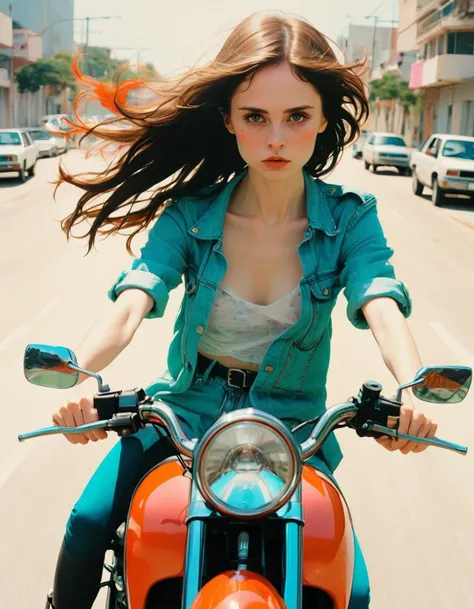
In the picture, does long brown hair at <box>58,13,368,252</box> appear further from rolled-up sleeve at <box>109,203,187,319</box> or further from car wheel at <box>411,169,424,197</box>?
car wheel at <box>411,169,424,197</box>

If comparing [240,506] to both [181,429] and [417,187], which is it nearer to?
[181,429]

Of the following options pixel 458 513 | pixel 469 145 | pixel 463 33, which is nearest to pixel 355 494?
pixel 458 513

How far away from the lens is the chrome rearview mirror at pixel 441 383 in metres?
1.80

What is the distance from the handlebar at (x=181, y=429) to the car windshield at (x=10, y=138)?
79.1 feet

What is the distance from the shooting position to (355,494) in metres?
4.03

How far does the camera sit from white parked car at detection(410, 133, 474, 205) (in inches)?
765

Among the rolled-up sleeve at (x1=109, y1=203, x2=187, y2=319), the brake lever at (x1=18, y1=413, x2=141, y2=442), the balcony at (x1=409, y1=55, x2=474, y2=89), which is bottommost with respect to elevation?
the brake lever at (x1=18, y1=413, x2=141, y2=442)

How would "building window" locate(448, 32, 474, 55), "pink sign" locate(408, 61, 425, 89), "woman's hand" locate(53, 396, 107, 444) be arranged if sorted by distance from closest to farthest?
"woman's hand" locate(53, 396, 107, 444), "building window" locate(448, 32, 474, 55), "pink sign" locate(408, 61, 425, 89)

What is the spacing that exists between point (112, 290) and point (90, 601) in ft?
2.85

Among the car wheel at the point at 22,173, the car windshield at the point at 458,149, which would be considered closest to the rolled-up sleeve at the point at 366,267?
the car windshield at the point at 458,149

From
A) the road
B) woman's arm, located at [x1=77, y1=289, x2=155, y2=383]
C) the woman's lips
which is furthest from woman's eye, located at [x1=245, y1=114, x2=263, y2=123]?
the road

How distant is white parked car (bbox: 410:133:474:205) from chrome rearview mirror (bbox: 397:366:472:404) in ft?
60.1

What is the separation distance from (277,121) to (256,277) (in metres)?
0.46

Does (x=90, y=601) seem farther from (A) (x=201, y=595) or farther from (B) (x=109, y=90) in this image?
(B) (x=109, y=90)
